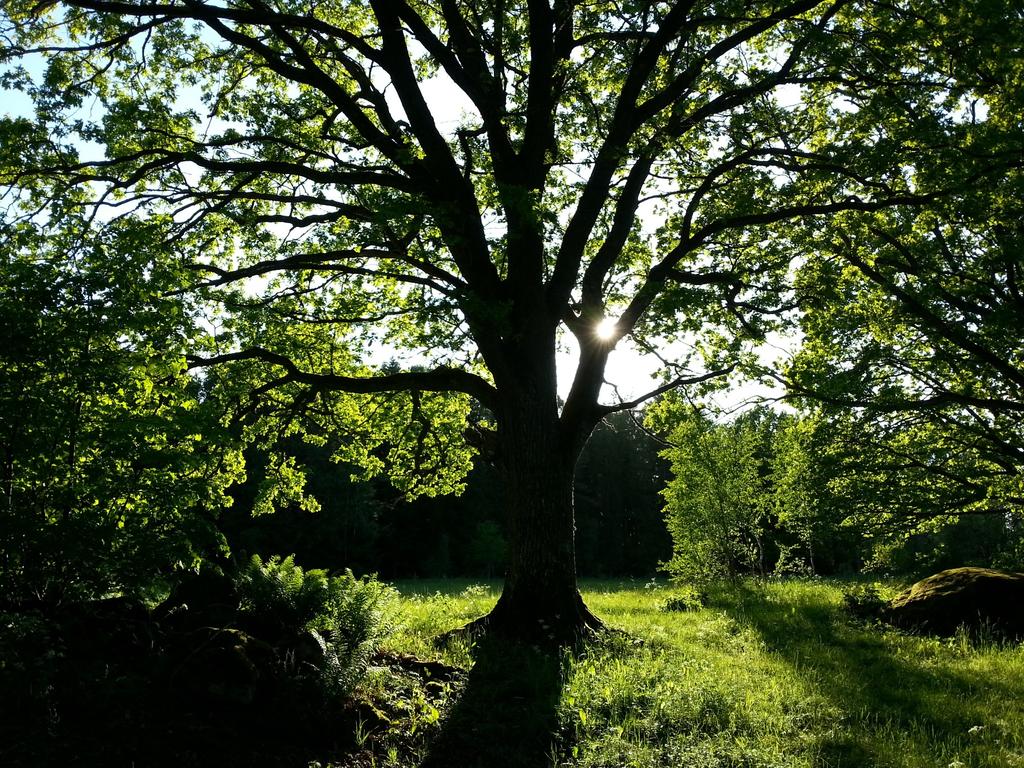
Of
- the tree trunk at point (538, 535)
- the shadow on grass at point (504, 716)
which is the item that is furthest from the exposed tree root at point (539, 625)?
the shadow on grass at point (504, 716)

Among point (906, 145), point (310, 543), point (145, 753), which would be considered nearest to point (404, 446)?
point (145, 753)

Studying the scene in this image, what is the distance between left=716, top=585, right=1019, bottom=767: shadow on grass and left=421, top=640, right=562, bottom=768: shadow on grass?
2348mm

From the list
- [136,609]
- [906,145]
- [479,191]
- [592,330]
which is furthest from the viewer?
[479,191]

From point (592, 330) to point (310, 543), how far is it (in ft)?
125

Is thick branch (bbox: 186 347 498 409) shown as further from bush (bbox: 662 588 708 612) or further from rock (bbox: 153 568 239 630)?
bush (bbox: 662 588 708 612)

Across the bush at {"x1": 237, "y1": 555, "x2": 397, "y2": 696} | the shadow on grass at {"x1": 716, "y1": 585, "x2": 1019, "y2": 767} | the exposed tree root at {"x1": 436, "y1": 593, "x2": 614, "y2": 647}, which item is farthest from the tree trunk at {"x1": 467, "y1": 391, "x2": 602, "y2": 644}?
the shadow on grass at {"x1": 716, "y1": 585, "x2": 1019, "y2": 767}

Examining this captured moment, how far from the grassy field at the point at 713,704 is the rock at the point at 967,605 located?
959mm

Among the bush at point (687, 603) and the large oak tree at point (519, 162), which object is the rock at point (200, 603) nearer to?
the large oak tree at point (519, 162)

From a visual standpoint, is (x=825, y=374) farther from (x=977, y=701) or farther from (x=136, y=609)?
(x=136, y=609)

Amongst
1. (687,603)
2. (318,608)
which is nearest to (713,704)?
(318,608)

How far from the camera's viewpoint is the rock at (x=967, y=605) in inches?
416

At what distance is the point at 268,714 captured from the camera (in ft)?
18.3

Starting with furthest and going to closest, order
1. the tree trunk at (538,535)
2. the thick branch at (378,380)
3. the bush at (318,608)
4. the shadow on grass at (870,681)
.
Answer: the thick branch at (378,380), the tree trunk at (538,535), the bush at (318,608), the shadow on grass at (870,681)

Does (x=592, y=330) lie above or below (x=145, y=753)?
above
